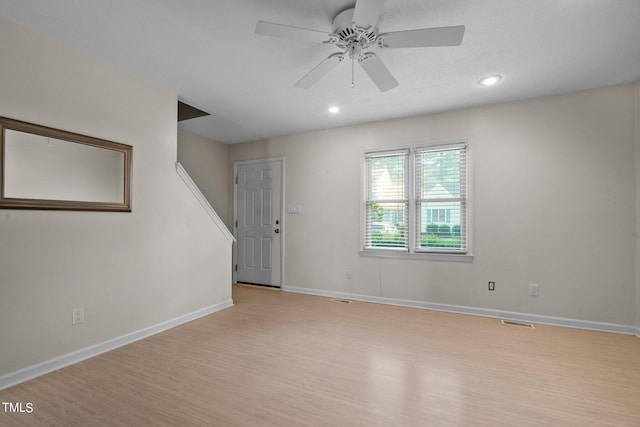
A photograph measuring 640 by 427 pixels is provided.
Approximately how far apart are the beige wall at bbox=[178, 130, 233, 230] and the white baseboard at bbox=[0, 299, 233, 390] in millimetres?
2234

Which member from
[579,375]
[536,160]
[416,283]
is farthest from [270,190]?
[579,375]

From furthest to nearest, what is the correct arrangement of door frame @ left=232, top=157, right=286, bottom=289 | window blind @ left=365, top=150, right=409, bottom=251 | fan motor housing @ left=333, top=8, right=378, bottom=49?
door frame @ left=232, top=157, right=286, bottom=289, window blind @ left=365, top=150, right=409, bottom=251, fan motor housing @ left=333, top=8, right=378, bottom=49

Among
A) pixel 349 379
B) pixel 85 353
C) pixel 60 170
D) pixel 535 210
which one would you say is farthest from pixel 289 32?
pixel 535 210

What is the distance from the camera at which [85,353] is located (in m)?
2.42

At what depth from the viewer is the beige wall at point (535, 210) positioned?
3068 mm

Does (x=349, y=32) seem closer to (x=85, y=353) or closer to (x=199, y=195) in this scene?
(x=199, y=195)

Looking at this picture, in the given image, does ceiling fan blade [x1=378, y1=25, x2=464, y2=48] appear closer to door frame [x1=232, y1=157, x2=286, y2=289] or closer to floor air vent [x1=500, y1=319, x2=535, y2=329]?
floor air vent [x1=500, y1=319, x2=535, y2=329]

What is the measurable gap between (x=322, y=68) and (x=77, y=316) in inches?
108

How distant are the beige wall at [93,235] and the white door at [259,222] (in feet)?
4.99

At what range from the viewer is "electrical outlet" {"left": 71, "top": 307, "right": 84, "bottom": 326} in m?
2.38

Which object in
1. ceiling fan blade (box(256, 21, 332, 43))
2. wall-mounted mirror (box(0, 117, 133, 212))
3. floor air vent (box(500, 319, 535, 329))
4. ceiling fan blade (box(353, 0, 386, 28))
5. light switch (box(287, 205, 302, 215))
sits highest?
ceiling fan blade (box(353, 0, 386, 28))

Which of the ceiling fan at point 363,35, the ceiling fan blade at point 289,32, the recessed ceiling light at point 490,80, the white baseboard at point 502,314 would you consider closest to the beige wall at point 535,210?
the white baseboard at point 502,314

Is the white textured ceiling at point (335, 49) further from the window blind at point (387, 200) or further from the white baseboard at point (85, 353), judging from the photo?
the white baseboard at point (85, 353)

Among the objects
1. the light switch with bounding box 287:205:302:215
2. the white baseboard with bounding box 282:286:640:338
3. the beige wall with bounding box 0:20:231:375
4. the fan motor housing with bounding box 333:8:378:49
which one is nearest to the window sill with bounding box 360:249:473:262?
the white baseboard with bounding box 282:286:640:338
